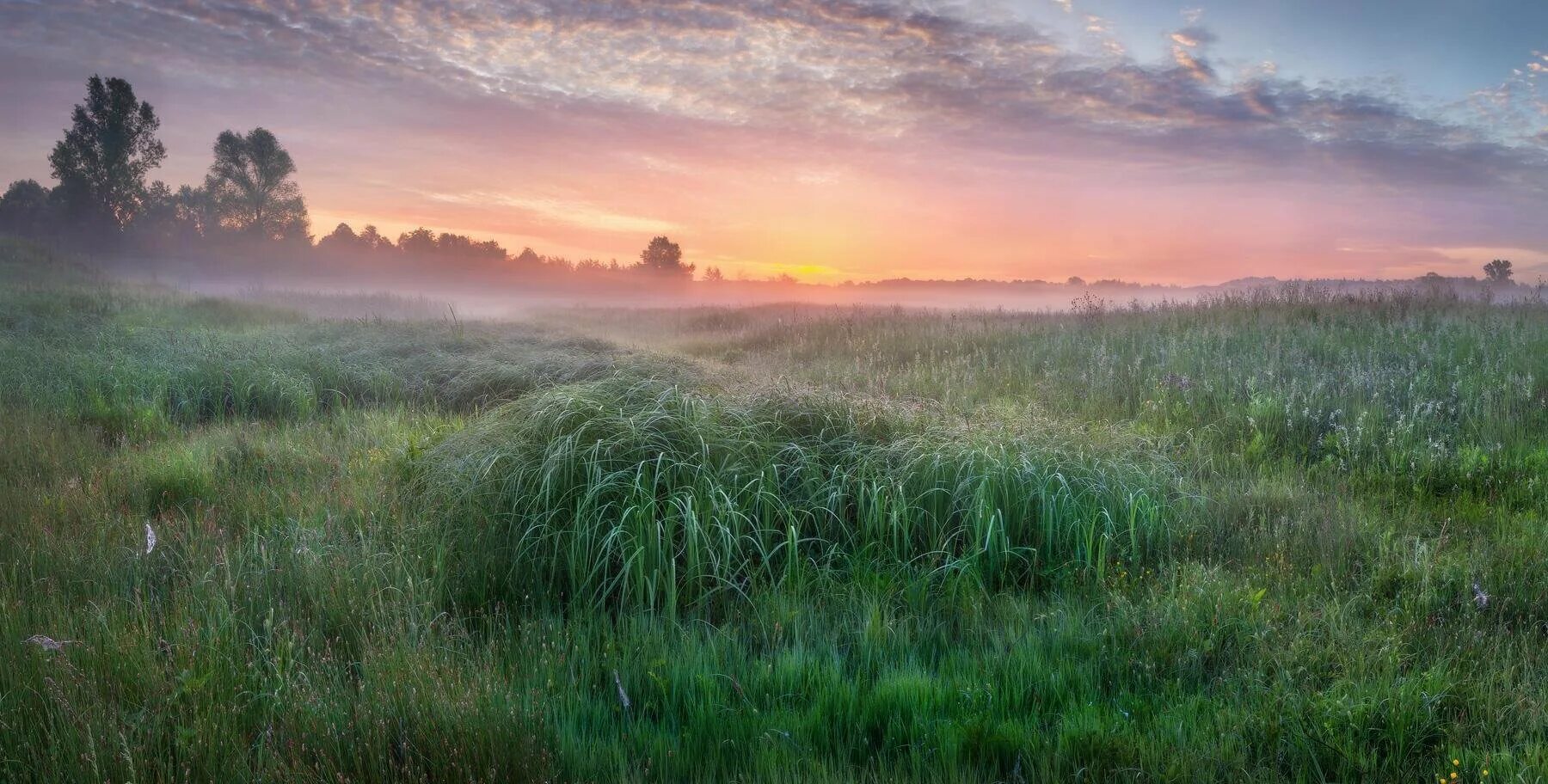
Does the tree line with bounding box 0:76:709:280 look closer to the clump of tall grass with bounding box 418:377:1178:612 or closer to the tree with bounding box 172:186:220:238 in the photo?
the tree with bounding box 172:186:220:238

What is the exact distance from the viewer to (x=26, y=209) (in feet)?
125

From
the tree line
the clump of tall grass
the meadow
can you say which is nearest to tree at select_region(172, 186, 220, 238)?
the tree line

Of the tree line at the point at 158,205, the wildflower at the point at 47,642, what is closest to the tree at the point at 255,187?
the tree line at the point at 158,205

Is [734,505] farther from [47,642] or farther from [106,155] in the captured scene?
[106,155]

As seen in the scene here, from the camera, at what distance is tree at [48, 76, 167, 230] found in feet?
103

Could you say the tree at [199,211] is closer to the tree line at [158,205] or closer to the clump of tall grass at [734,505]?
the tree line at [158,205]

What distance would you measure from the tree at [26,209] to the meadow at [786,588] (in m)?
39.3

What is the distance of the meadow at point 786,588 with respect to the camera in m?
2.49

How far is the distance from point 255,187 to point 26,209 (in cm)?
1152

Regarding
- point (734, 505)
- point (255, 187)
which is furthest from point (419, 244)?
point (734, 505)

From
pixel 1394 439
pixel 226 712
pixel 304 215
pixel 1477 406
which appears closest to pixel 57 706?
pixel 226 712

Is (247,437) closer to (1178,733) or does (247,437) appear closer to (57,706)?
(57,706)

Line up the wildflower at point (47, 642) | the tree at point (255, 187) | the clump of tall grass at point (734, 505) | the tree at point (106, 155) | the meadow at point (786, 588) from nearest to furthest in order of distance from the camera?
the meadow at point (786, 588) → the wildflower at point (47, 642) → the clump of tall grass at point (734, 505) → the tree at point (106, 155) → the tree at point (255, 187)

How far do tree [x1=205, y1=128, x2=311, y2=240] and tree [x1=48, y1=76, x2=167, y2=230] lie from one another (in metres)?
10.4
